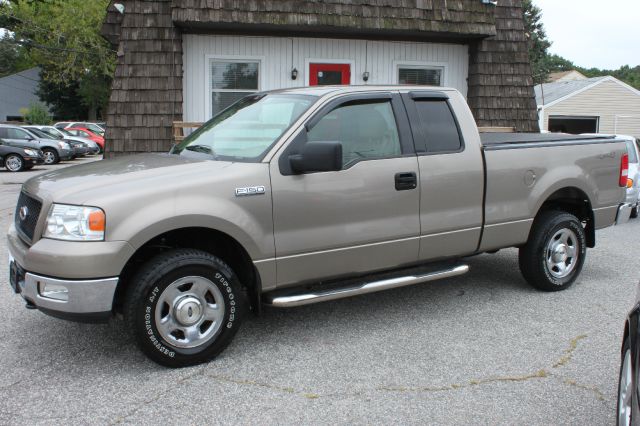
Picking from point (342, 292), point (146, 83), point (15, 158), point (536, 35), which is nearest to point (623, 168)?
point (342, 292)

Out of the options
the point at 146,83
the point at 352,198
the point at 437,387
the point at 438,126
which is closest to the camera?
the point at 437,387

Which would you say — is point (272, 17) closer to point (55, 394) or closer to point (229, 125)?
point (229, 125)

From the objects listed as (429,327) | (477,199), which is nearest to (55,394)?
(429,327)

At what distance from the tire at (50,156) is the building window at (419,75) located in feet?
58.4

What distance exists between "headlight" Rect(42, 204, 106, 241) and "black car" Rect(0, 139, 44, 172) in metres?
19.6

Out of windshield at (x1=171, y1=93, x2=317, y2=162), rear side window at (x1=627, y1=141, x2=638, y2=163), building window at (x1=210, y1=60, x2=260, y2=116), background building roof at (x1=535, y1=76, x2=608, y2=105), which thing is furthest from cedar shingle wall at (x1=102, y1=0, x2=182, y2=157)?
background building roof at (x1=535, y1=76, x2=608, y2=105)

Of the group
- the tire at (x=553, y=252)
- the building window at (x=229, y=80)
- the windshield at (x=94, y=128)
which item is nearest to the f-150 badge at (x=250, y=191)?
the tire at (x=553, y=252)

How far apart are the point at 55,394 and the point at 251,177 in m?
1.80

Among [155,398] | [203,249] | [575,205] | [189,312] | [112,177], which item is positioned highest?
[112,177]

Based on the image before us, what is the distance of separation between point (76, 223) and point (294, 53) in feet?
25.2

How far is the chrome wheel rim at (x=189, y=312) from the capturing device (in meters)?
3.85

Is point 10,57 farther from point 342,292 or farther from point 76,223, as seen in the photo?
point 342,292

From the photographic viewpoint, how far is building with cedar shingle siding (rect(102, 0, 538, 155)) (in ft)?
32.3

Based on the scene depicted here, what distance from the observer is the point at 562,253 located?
18.5 feet
